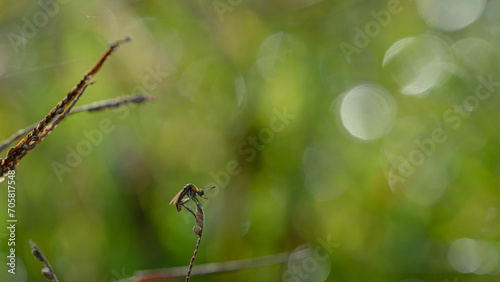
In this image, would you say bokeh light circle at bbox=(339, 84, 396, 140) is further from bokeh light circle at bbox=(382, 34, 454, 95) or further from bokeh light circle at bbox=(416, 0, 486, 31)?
bokeh light circle at bbox=(416, 0, 486, 31)

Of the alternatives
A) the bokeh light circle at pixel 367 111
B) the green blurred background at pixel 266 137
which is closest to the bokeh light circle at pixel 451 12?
the green blurred background at pixel 266 137

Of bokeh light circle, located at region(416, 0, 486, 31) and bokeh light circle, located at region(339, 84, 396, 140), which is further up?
bokeh light circle, located at region(416, 0, 486, 31)

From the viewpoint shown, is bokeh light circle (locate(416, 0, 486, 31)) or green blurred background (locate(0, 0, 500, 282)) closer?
green blurred background (locate(0, 0, 500, 282))

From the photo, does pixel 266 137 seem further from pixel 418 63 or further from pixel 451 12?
pixel 451 12

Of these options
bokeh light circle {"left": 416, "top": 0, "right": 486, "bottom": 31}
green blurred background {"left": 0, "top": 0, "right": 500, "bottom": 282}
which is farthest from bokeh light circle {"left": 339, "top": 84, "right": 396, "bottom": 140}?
bokeh light circle {"left": 416, "top": 0, "right": 486, "bottom": 31}

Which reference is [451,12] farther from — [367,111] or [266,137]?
[266,137]

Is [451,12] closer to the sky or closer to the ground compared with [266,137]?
closer to the ground

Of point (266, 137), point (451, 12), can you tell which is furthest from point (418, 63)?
point (266, 137)

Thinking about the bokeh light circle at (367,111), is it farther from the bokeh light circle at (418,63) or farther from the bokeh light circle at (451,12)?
the bokeh light circle at (451,12)

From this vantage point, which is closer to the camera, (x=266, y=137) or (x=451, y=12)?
(x=266, y=137)
